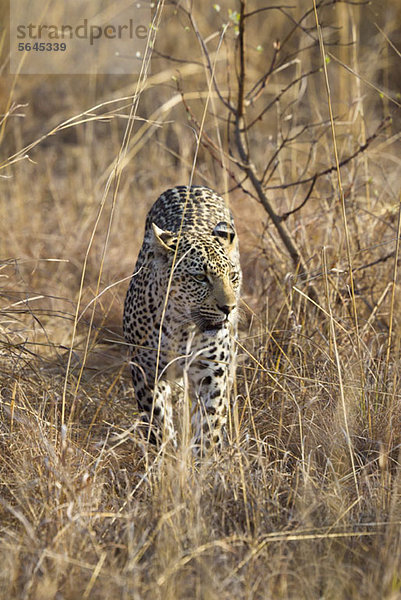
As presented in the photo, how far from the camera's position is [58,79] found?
926 centimetres

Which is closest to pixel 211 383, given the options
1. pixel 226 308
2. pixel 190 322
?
pixel 190 322

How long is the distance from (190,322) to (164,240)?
0.43 meters

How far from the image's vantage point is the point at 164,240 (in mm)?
3750

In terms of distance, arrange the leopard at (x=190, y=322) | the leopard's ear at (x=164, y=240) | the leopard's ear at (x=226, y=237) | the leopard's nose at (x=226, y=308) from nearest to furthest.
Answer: the leopard's nose at (x=226, y=308) < the leopard at (x=190, y=322) < the leopard's ear at (x=164, y=240) < the leopard's ear at (x=226, y=237)

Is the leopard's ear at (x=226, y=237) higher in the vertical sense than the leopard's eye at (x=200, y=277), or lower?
higher

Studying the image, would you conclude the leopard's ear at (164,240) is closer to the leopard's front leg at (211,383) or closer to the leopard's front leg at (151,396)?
the leopard's front leg at (211,383)

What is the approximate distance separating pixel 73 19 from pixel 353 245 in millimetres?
5747

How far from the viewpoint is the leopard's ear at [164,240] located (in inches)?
143

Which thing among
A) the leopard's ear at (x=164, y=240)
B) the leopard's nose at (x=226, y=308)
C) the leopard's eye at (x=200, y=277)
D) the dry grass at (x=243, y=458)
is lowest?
the dry grass at (x=243, y=458)

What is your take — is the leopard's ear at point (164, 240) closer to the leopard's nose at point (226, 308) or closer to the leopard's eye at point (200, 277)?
the leopard's eye at point (200, 277)

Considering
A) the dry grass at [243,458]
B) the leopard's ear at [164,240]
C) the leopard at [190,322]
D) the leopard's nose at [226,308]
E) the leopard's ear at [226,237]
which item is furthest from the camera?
the leopard's ear at [226,237]

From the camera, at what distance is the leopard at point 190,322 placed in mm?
3514

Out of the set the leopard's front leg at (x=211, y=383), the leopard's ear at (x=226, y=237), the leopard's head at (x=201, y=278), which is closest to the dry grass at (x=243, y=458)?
the leopard's front leg at (x=211, y=383)

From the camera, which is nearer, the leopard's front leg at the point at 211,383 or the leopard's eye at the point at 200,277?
the leopard's eye at the point at 200,277
